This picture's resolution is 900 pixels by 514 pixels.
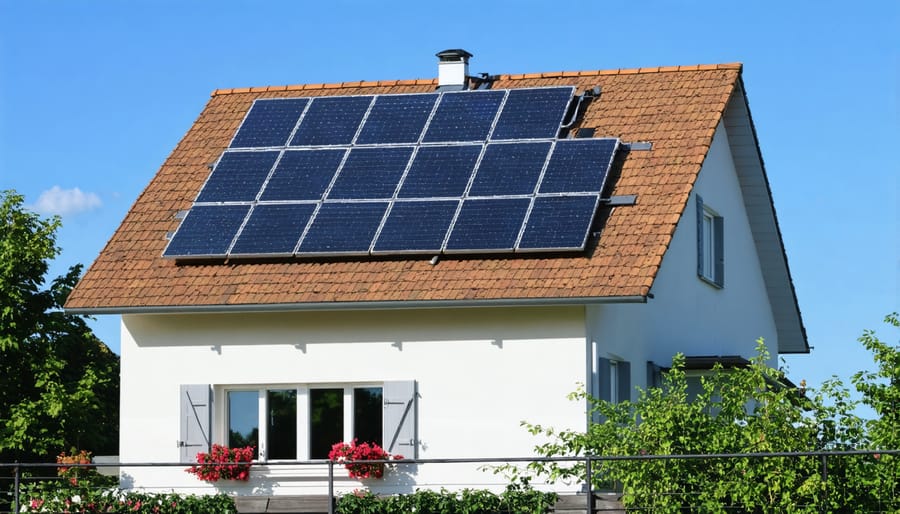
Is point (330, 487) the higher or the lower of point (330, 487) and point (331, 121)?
the lower

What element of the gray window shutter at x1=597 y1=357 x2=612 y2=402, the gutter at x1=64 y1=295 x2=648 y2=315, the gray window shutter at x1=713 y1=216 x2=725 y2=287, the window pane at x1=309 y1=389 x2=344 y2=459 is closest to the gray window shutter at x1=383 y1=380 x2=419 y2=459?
the window pane at x1=309 y1=389 x2=344 y2=459

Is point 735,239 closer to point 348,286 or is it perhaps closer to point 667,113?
point 667,113

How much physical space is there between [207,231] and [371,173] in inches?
95.4

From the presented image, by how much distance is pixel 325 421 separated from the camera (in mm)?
21844

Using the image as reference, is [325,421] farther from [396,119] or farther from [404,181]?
[396,119]

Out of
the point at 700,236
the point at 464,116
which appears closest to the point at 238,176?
the point at 464,116

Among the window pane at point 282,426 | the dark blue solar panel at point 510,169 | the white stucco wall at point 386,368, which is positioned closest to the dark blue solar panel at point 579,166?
the dark blue solar panel at point 510,169

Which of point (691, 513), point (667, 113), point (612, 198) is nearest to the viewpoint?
point (691, 513)

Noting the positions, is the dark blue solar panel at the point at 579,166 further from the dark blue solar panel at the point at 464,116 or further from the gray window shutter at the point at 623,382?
the gray window shutter at the point at 623,382

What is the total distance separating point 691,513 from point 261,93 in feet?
38.5

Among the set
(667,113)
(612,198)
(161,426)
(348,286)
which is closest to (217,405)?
(161,426)

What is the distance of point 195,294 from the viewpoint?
21812mm

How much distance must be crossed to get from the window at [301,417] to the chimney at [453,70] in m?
6.16

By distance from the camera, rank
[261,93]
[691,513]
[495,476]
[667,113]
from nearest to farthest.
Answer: [691,513] < [495,476] < [667,113] < [261,93]
